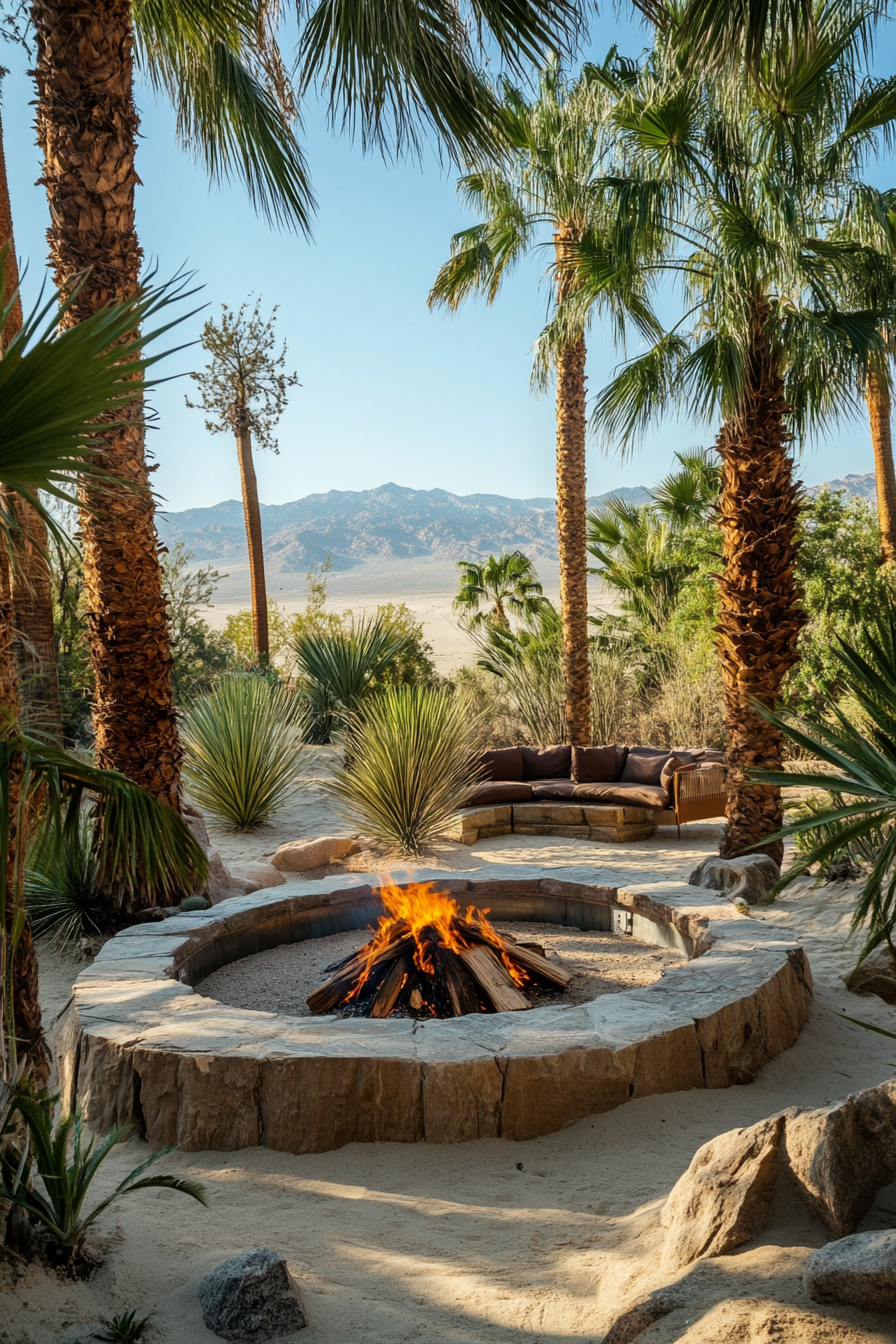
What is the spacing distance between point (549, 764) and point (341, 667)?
12.5 feet

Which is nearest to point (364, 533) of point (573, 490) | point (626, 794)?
point (573, 490)

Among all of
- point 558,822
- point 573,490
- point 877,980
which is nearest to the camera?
point 877,980

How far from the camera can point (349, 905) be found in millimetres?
6289

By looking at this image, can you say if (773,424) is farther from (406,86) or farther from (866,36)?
(406,86)

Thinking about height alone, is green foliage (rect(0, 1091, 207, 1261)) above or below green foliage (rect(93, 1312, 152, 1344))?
above

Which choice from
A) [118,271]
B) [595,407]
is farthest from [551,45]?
[595,407]

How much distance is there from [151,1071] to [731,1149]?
6.92 ft

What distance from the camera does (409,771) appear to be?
889 centimetres

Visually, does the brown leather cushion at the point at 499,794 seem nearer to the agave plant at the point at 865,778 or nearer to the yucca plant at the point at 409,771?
the yucca plant at the point at 409,771

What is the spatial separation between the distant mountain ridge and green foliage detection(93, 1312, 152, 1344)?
357 feet

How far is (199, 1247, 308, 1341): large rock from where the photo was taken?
2430 millimetres

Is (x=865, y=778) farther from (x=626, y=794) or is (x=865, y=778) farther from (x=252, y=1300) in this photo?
(x=626, y=794)

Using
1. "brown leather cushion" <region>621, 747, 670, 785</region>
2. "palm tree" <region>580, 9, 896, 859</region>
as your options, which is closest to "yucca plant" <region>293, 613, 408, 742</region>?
"brown leather cushion" <region>621, 747, 670, 785</region>

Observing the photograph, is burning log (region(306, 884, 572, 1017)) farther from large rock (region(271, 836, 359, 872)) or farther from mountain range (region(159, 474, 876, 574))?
mountain range (region(159, 474, 876, 574))
